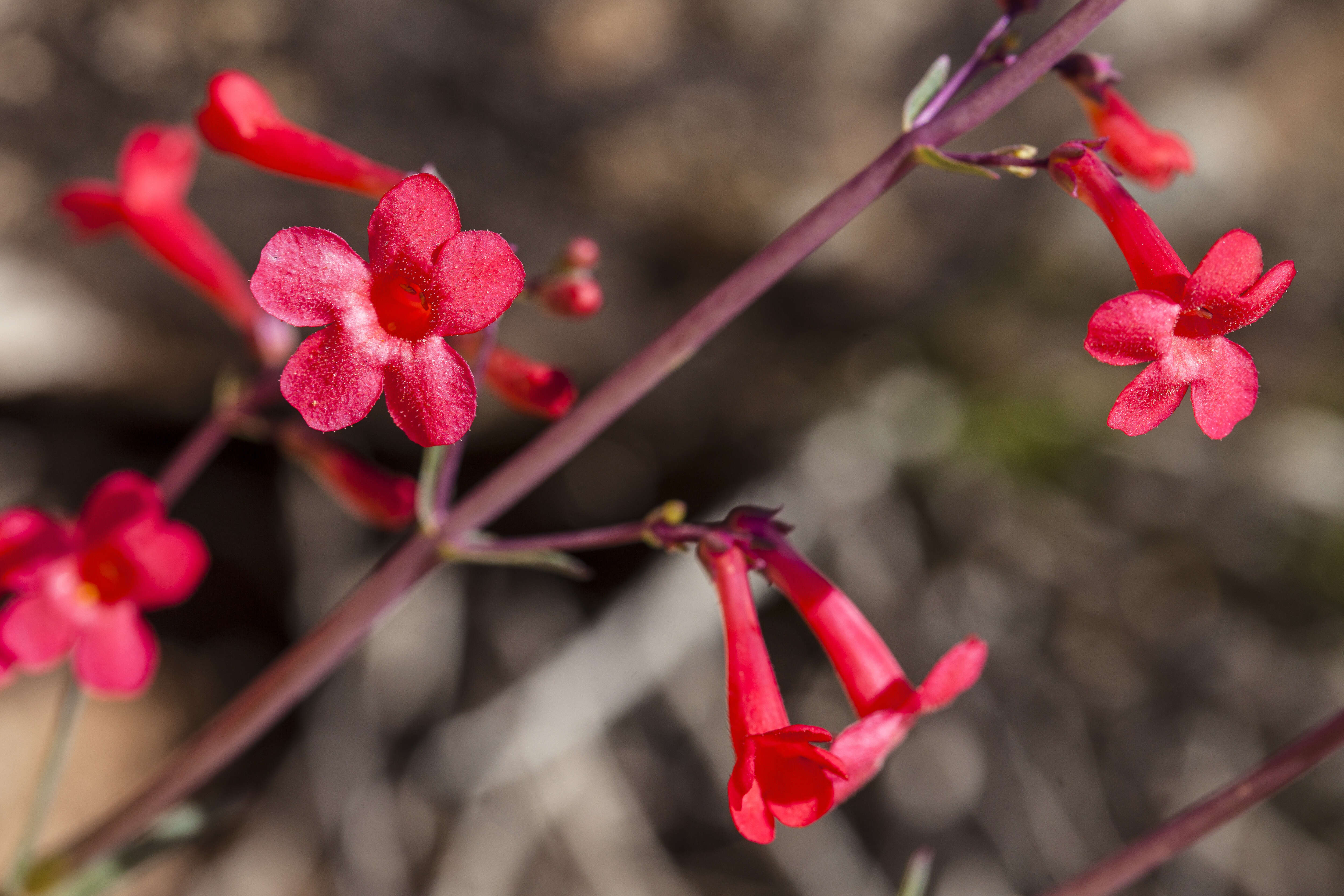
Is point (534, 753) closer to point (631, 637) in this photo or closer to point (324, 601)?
point (631, 637)

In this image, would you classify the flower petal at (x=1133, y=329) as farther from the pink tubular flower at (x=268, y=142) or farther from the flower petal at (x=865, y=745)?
the pink tubular flower at (x=268, y=142)

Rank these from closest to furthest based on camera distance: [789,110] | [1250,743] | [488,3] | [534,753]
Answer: [488,3], [789,110], [534,753], [1250,743]

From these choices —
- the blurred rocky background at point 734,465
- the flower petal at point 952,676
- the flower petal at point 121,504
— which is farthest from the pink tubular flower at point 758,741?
the blurred rocky background at point 734,465

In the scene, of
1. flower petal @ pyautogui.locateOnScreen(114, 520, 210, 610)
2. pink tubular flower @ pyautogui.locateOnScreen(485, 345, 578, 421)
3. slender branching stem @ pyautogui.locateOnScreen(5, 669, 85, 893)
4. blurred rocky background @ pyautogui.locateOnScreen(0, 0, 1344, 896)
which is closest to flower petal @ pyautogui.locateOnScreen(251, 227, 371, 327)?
pink tubular flower @ pyautogui.locateOnScreen(485, 345, 578, 421)

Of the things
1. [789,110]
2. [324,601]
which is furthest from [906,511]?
[324,601]

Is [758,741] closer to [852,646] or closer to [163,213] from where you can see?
[852,646]

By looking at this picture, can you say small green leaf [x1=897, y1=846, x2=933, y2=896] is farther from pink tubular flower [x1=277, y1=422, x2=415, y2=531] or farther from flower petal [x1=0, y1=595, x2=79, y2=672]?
flower petal [x1=0, y1=595, x2=79, y2=672]

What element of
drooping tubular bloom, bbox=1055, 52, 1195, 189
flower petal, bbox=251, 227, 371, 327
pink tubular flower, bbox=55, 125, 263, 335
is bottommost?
drooping tubular bloom, bbox=1055, 52, 1195, 189
